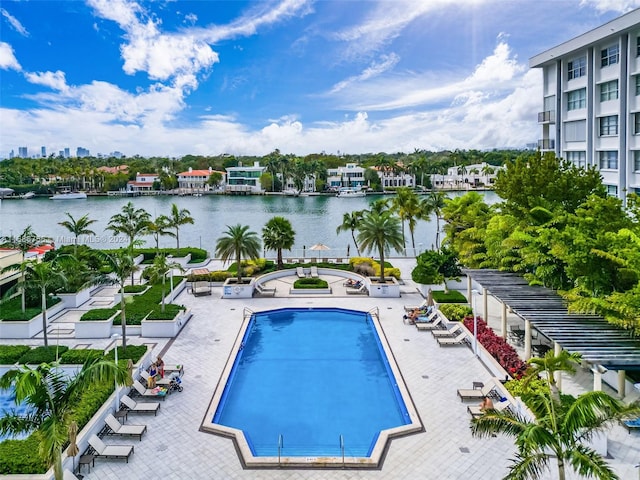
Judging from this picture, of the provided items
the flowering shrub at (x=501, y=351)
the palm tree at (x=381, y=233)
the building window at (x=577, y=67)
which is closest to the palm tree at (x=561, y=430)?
the flowering shrub at (x=501, y=351)

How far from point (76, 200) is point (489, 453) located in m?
117

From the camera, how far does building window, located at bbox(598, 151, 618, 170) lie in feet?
96.8

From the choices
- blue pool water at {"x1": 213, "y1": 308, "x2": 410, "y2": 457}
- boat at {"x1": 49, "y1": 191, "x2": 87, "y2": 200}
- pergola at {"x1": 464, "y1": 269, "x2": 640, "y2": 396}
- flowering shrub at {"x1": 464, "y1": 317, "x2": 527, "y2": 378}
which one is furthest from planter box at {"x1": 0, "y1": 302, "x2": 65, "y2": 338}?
boat at {"x1": 49, "y1": 191, "x2": 87, "y2": 200}

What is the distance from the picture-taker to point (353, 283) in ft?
103

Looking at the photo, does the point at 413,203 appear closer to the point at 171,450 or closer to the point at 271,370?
the point at 271,370

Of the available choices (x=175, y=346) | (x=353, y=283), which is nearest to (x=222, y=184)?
(x=353, y=283)

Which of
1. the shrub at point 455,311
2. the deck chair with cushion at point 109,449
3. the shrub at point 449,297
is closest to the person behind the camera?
the deck chair with cushion at point 109,449

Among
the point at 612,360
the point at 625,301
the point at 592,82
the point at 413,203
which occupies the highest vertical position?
the point at 592,82

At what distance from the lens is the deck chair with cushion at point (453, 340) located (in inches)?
819

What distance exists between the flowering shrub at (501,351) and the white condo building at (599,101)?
12.7 metres

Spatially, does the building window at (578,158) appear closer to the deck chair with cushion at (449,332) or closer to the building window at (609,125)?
the building window at (609,125)

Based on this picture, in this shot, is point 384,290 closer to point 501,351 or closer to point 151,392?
point 501,351

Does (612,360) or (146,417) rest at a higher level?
(612,360)

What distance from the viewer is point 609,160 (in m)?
30.2
